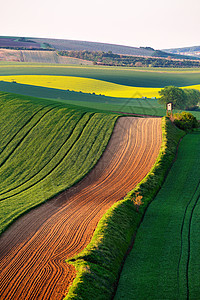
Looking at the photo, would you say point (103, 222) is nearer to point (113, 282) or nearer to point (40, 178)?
point (113, 282)

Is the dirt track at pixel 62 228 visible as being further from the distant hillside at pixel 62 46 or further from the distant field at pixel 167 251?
the distant hillside at pixel 62 46

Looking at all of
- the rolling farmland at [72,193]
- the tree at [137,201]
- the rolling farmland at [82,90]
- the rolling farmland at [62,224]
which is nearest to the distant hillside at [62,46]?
the rolling farmland at [82,90]

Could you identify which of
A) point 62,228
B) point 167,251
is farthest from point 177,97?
point 167,251

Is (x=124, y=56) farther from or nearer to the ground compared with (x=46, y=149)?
farther from the ground

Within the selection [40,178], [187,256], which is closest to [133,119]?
[40,178]

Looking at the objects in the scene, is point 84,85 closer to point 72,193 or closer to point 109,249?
point 72,193

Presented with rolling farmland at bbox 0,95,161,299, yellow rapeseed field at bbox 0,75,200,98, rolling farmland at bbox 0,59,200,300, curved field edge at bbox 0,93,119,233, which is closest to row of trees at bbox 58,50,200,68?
yellow rapeseed field at bbox 0,75,200,98
